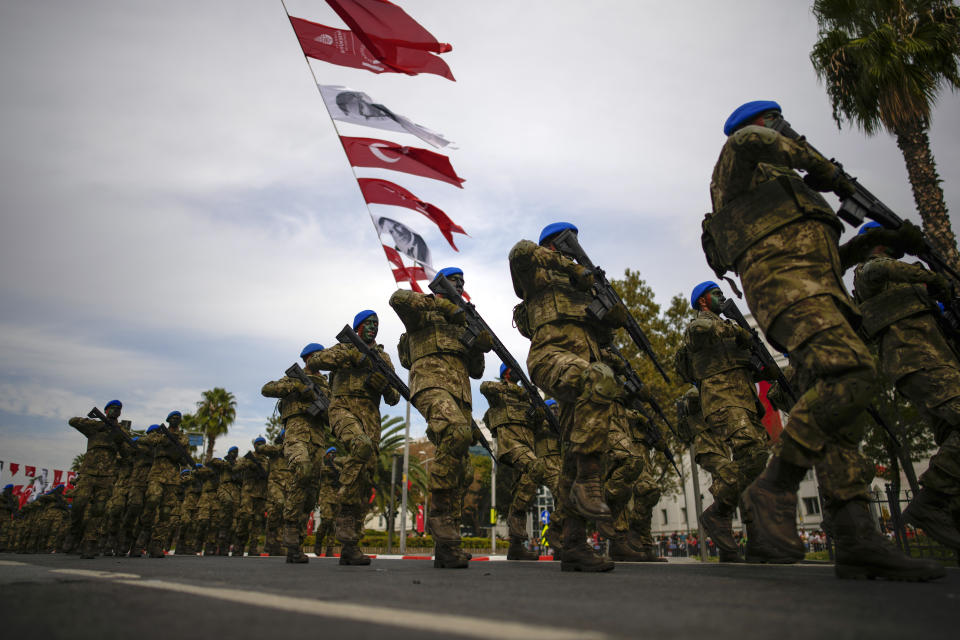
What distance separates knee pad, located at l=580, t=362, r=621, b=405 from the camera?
155 inches

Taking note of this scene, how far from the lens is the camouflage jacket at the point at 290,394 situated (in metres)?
8.10

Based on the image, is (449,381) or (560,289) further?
(449,381)

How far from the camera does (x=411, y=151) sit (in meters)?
9.55

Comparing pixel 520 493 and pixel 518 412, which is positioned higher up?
pixel 518 412

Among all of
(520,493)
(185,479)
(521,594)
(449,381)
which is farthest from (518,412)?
(185,479)

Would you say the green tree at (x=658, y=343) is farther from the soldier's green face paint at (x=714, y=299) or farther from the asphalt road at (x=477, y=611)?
the asphalt road at (x=477, y=611)

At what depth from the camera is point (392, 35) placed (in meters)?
8.59

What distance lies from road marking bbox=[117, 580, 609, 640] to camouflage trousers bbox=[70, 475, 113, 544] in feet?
31.9

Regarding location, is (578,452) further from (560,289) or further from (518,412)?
(518,412)

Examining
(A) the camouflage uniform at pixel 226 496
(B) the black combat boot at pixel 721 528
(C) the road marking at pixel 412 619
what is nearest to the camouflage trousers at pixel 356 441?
(B) the black combat boot at pixel 721 528

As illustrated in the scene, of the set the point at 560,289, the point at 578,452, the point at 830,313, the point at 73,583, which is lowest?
the point at 73,583

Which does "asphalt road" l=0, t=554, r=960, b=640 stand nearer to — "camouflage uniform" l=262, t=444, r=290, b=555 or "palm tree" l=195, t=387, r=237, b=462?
"camouflage uniform" l=262, t=444, r=290, b=555

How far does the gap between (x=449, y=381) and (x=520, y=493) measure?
3847 millimetres

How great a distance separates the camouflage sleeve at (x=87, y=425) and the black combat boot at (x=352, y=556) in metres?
7.06
